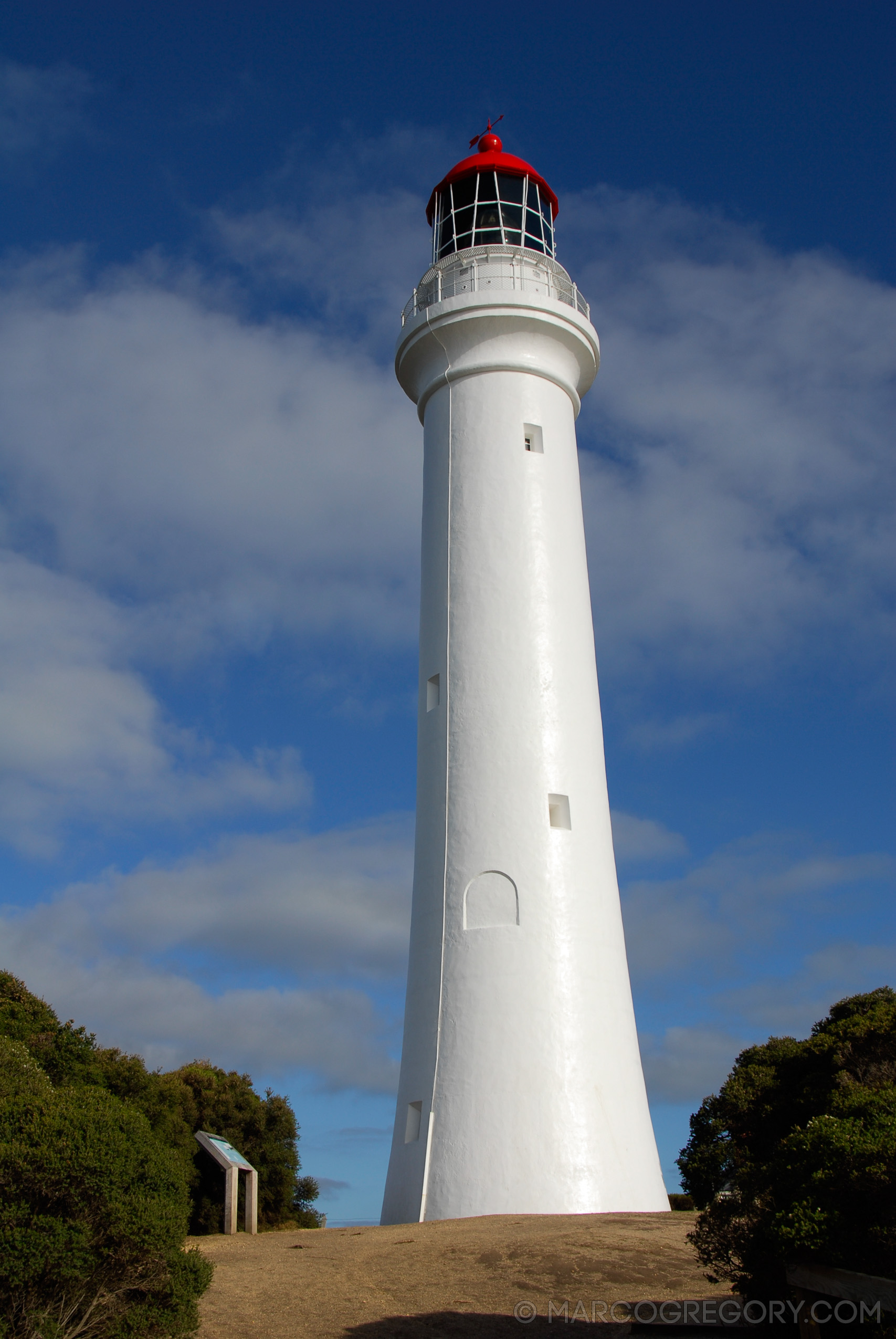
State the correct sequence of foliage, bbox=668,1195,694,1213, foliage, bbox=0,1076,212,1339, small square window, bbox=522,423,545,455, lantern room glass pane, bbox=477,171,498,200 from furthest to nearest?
1. lantern room glass pane, bbox=477,171,498,200
2. small square window, bbox=522,423,545,455
3. foliage, bbox=668,1195,694,1213
4. foliage, bbox=0,1076,212,1339

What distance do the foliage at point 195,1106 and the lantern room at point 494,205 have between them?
1926 cm

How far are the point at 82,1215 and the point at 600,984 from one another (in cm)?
1299

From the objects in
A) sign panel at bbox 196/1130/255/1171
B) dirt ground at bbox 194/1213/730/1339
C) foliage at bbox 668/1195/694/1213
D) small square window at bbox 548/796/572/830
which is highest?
small square window at bbox 548/796/572/830

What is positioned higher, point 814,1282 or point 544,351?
point 544,351

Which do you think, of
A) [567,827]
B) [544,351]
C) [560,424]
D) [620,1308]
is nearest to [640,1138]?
[567,827]

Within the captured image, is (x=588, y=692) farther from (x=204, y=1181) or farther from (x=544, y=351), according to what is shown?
(x=204, y=1181)

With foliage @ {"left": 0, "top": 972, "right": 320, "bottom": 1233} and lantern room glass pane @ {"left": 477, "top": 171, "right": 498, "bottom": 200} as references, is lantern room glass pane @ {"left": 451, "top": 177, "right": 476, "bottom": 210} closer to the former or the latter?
lantern room glass pane @ {"left": 477, "top": 171, "right": 498, "bottom": 200}

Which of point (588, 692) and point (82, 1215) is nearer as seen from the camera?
point (82, 1215)

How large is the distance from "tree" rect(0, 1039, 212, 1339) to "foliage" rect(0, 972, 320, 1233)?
25.6 feet

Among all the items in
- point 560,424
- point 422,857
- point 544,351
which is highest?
point 544,351

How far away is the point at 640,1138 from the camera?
1955 centimetres

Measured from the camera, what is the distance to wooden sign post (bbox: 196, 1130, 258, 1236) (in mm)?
20109

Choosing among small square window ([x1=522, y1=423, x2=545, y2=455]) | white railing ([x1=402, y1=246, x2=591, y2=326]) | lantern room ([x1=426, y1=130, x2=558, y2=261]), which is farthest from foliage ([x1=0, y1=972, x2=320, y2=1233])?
lantern room ([x1=426, y1=130, x2=558, y2=261])

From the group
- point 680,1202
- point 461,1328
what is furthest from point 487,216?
point 461,1328
